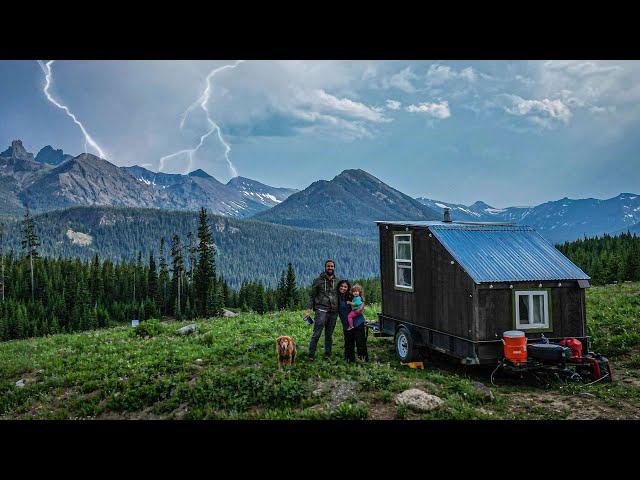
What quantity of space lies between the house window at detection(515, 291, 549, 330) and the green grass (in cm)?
165

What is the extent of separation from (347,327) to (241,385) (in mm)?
3737

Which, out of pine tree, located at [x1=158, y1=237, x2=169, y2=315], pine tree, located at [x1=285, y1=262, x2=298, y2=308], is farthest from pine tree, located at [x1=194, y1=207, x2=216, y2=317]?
pine tree, located at [x1=158, y1=237, x2=169, y2=315]

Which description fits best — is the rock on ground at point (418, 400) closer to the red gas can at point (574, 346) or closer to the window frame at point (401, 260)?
the red gas can at point (574, 346)

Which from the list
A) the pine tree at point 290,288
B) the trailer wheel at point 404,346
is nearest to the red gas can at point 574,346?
the trailer wheel at point 404,346

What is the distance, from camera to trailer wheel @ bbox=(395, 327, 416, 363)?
14172 mm

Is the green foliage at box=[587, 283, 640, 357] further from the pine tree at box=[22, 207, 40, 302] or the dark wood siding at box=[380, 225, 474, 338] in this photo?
the pine tree at box=[22, 207, 40, 302]

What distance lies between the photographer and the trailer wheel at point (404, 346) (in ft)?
46.5

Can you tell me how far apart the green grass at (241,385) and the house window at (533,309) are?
165 centimetres

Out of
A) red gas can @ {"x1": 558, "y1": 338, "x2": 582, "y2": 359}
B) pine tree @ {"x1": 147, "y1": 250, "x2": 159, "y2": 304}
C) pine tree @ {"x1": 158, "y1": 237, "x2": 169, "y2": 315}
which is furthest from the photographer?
pine tree @ {"x1": 147, "y1": 250, "x2": 159, "y2": 304}

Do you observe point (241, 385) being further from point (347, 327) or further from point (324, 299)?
point (347, 327)
